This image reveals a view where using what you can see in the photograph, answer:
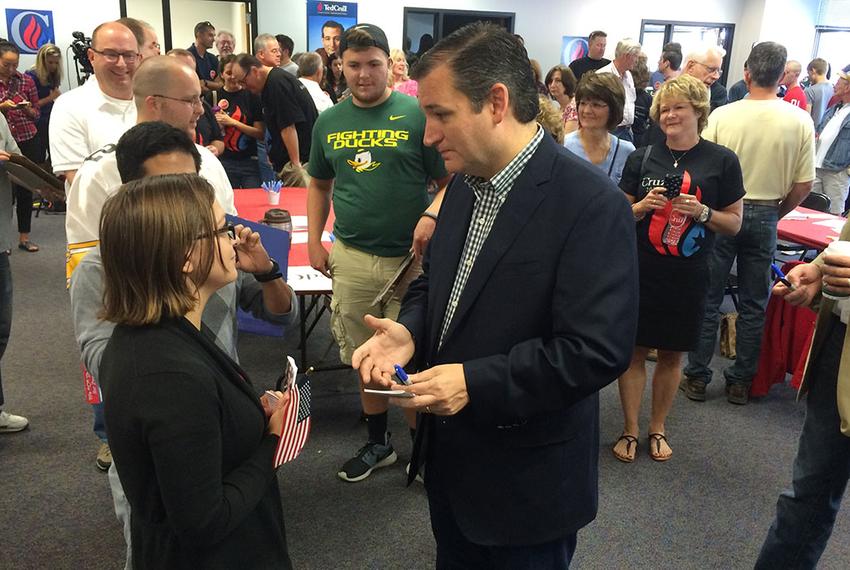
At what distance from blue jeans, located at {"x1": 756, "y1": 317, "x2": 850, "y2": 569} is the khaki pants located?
1.41 metres

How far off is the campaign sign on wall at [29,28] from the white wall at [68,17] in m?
0.07

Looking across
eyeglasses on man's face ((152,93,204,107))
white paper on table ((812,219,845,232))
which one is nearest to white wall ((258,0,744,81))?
white paper on table ((812,219,845,232))

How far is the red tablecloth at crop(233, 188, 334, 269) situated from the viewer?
131 inches

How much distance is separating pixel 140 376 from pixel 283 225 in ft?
7.66

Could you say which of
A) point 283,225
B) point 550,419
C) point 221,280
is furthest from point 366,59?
point 550,419

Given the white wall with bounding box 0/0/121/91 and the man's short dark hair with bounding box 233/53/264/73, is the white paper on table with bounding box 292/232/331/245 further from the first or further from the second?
the white wall with bounding box 0/0/121/91

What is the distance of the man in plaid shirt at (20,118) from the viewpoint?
19.5 ft

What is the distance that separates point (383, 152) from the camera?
2.57 metres

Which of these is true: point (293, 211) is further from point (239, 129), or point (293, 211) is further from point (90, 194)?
point (90, 194)

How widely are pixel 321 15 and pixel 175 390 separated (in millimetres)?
10128

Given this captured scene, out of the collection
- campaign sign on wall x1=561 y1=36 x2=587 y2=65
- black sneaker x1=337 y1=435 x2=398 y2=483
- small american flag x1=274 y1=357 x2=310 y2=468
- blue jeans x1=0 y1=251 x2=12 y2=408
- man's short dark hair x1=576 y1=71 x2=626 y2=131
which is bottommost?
black sneaker x1=337 y1=435 x2=398 y2=483

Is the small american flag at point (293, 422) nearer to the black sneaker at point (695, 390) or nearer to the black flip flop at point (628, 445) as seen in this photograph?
the black flip flop at point (628, 445)

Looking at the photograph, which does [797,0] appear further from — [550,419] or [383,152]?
[550,419]

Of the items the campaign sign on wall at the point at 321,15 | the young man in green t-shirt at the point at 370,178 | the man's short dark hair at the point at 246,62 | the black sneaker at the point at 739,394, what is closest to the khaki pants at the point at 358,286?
the young man in green t-shirt at the point at 370,178
